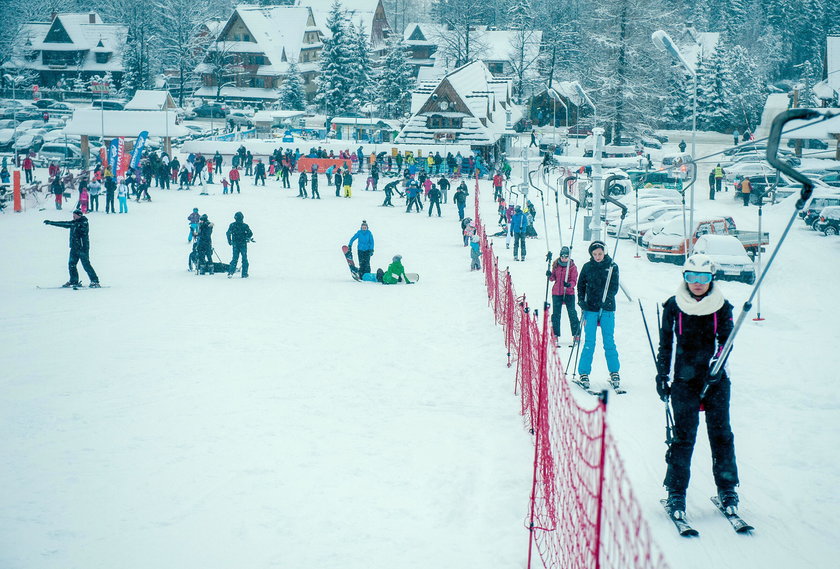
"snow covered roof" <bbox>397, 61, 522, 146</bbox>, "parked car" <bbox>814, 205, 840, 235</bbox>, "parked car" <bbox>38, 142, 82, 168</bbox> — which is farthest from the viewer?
"snow covered roof" <bbox>397, 61, 522, 146</bbox>

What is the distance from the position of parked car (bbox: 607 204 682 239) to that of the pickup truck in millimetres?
2947

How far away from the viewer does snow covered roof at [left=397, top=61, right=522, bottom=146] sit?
1964 inches

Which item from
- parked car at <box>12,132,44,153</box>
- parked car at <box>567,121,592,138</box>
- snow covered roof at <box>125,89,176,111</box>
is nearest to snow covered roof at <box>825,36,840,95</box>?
parked car at <box>567,121,592,138</box>

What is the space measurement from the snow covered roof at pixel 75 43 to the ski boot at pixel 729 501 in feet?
272

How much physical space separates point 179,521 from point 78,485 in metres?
1.12

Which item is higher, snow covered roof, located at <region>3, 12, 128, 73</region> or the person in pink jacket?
snow covered roof, located at <region>3, 12, 128, 73</region>

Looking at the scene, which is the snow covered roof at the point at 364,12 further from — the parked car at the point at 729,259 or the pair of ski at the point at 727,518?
the pair of ski at the point at 727,518

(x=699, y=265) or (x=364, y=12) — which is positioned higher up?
(x=364, y=12)

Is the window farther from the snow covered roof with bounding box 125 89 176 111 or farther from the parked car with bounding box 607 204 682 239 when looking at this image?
the parked car with bounding box 607 204 682 239

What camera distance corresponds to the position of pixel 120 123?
40938mm

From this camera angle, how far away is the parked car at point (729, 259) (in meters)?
17.3

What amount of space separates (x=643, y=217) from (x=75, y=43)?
232 ft

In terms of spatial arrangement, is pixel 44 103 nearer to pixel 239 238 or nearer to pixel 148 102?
pixel 148 102

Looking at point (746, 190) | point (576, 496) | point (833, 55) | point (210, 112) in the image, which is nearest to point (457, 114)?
point (746, 190)
